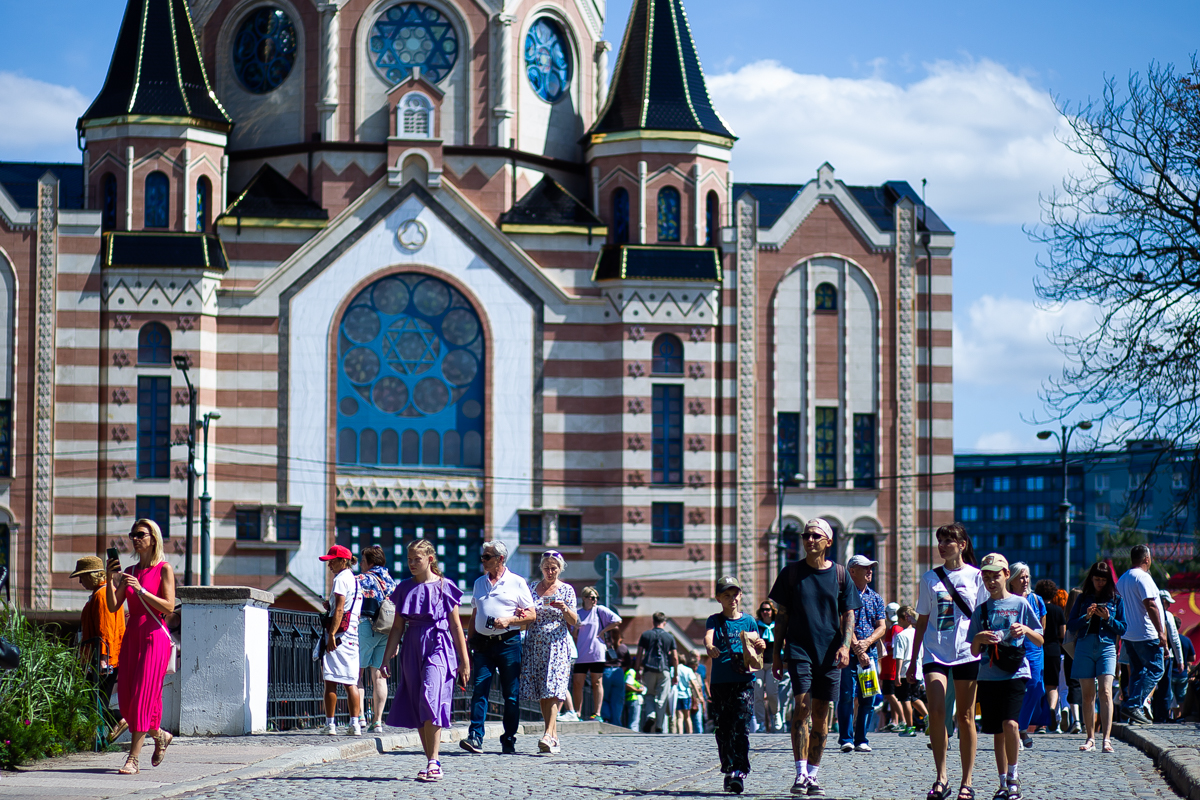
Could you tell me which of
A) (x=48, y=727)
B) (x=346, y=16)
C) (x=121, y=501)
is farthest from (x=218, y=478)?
(x=48, y=727)

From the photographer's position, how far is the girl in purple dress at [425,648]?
568 inches

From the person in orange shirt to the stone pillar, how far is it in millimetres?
1881

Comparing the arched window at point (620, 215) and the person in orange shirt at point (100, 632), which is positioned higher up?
the arched window at point (620, 215)

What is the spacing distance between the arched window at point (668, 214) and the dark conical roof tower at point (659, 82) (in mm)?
1524

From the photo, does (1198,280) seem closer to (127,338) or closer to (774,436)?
(774,436)

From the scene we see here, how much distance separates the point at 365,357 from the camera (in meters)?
44.9

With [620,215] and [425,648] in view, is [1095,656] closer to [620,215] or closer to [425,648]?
[425,648]

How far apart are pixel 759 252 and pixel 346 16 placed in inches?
463

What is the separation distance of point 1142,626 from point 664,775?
616cm

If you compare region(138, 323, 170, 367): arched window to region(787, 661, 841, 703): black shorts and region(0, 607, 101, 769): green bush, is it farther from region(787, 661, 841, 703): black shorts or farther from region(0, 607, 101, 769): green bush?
region(787, 661, 841, 703): black shorts

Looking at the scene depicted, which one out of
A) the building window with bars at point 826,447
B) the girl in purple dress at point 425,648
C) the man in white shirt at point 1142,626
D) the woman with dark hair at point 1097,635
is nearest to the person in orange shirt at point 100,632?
the girl in purple dress at point 425,648

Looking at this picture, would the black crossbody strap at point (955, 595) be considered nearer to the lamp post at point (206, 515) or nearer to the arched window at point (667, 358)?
the lamp post at point (206, 515)

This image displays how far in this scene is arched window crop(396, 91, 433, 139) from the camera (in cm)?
4594

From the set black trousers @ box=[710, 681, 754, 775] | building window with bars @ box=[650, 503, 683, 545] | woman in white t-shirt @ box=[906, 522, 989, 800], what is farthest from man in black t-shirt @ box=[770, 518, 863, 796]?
building window with bars @ box=[650, 503, 683, 545]
